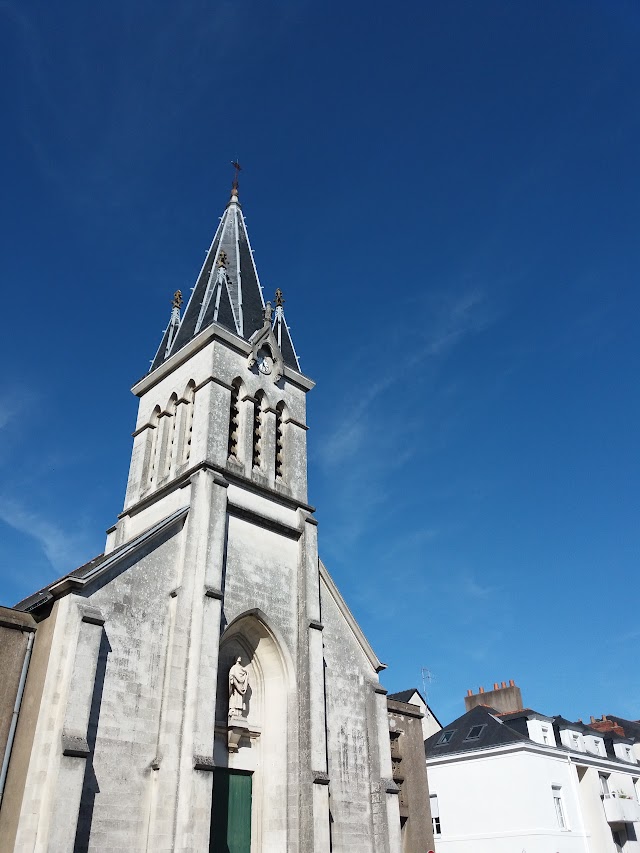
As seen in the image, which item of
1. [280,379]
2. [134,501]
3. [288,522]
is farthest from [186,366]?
[288,522]

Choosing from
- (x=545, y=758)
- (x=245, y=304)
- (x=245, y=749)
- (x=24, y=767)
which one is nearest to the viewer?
(x=24, y=767)

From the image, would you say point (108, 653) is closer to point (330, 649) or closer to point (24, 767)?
point (24, 767)

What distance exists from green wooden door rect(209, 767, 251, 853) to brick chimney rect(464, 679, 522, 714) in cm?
2667

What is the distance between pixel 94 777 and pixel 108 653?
2297 millimetres

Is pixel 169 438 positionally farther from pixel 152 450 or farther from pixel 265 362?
pixel 265 362

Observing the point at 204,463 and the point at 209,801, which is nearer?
the point at 209,801

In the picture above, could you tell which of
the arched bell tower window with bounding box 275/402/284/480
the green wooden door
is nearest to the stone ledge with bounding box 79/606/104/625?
the green wooden door

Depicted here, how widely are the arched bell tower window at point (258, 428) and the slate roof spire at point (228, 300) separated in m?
2.14

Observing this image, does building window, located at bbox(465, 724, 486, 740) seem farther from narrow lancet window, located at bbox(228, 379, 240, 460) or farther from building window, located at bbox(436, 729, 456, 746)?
narrow lancet window, located at bbox(228, 379, 240, 460)

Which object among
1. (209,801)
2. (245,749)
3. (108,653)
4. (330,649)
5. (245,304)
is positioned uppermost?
(245,304)

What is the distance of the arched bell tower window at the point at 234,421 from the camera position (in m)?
20.0

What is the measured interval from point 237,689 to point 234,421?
7365 millimetres

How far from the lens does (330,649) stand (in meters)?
19.5

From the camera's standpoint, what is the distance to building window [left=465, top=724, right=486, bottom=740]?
33.3m
